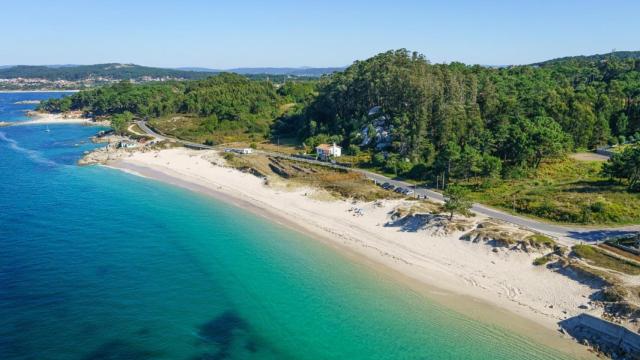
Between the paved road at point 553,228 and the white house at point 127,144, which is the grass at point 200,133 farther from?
the paved road at point 553,228

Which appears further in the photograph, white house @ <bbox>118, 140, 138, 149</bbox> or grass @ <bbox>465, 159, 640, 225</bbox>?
white house @ <bbox>118, 140, 138, 149</bbox>

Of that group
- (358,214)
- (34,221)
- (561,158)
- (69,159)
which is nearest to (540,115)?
(561,158)

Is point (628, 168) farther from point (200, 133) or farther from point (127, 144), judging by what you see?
point (127, 144)

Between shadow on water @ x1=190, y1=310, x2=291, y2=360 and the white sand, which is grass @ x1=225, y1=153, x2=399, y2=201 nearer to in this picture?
shadow on water @ x1=190, y1=310, x2=291, y2=360

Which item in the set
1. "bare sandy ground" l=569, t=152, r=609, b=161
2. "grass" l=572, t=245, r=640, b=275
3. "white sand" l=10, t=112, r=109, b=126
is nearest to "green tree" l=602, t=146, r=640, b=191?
"bare sandy ground" l=569, t=152, r=609, b=161

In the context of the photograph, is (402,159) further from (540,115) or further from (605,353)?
(605,353)

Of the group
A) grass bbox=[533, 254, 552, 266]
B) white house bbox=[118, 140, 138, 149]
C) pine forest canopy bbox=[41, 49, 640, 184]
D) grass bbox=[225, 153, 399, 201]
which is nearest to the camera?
grass bbox=[533, 254, 552, 266]

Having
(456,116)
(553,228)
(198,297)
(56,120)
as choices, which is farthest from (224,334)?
(56,120)
